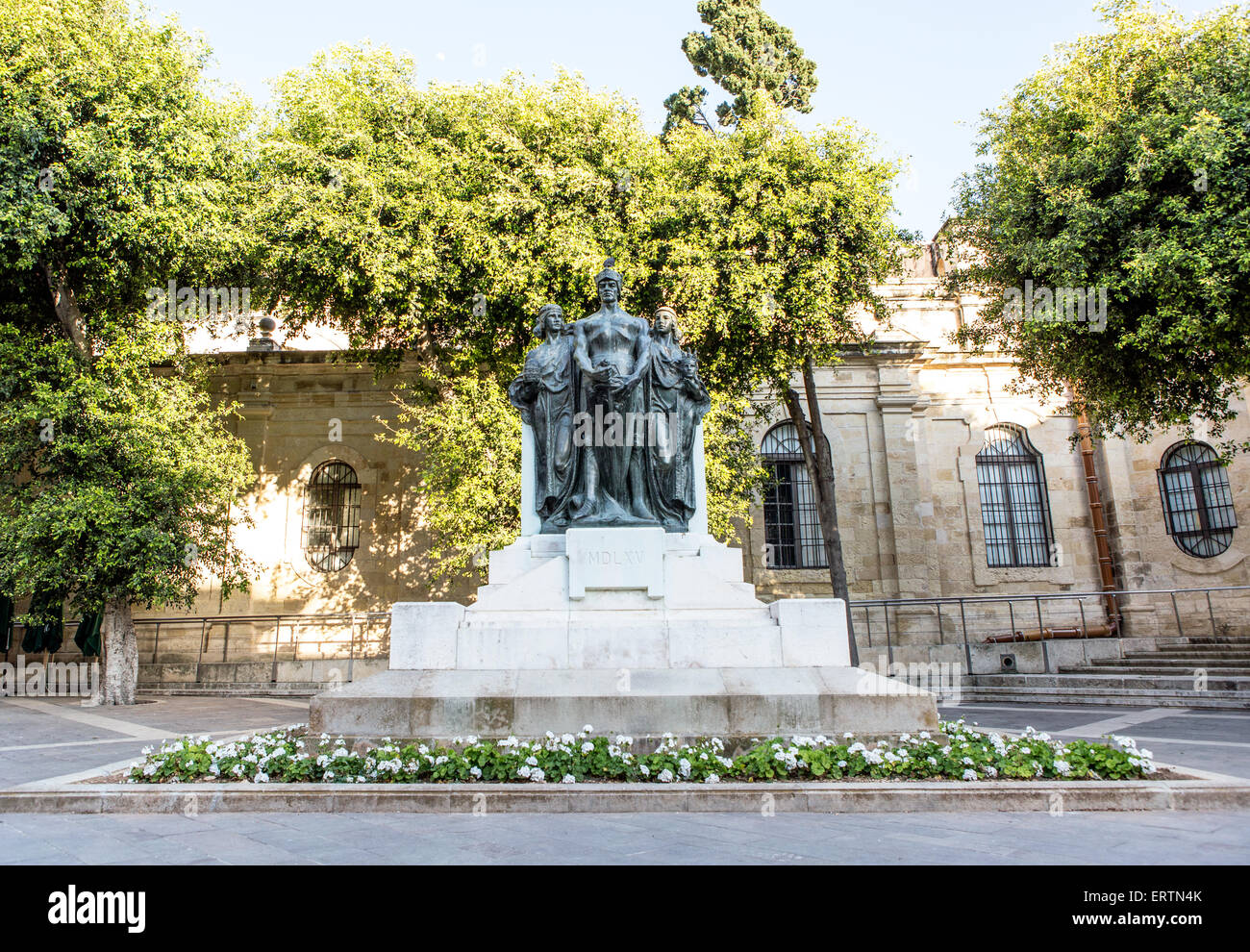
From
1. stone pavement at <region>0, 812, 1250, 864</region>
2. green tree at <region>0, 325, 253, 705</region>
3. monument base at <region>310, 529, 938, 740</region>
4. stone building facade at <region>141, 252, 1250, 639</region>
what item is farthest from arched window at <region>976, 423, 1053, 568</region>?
green tree at <region>0, 325, 253, 705</region>

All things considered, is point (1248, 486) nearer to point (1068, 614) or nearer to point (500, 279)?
point (1068, 614)

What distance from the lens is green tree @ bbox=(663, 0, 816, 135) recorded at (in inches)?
817

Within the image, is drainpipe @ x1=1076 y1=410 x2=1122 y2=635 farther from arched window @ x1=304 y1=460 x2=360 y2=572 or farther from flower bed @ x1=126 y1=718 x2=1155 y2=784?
arched window @ x1=304 y1=460 x2=360 y2=572

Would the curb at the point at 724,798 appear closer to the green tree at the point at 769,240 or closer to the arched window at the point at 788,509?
the green tree at the point at 769,240

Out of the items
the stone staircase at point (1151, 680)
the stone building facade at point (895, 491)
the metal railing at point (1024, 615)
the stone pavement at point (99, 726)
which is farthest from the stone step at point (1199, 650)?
the stone pavement at point (99, 726)

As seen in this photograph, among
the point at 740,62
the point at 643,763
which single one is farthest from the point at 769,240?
the point at 643,763

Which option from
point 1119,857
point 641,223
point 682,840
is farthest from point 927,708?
point 641,223

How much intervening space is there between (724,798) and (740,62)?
67.3 feet

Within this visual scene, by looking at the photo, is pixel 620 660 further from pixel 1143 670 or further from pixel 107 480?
pixel 1143 670

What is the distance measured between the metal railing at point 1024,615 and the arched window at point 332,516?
520 inches

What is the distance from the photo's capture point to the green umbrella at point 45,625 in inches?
561

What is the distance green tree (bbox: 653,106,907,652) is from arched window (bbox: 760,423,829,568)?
23.0 feet

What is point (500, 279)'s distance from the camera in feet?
47.4

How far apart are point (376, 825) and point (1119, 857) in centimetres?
372
